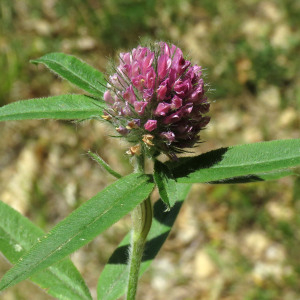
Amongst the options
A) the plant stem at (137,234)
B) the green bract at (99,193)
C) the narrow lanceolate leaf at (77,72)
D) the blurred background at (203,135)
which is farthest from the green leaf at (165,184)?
the blurred background at (203,135)

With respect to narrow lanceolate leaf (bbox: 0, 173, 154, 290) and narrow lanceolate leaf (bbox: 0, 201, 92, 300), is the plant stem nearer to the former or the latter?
narrow lanceolate leaf (bbox: 0, 173, 154, 290)

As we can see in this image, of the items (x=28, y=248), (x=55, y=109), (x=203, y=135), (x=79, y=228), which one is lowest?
(x=203, y=135)

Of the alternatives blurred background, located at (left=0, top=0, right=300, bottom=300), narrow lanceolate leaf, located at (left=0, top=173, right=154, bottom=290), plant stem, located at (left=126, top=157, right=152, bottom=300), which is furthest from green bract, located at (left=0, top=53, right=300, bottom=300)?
blurred background, located at (left=0, top=0, right=300, bottom=300)

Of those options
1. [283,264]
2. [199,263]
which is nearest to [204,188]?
[199,263]

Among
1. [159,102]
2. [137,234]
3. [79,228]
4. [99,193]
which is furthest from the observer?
[137,234]

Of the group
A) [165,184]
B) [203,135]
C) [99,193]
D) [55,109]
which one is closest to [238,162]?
[165,184]

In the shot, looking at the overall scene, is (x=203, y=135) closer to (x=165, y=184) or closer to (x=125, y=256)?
(x=125, y=256)

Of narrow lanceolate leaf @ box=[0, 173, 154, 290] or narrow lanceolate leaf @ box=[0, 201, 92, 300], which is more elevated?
narrow lanceolate leaf @ box=[0, 173, 154, 290]

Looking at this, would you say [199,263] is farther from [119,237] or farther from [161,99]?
[161,99]
